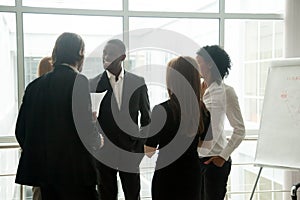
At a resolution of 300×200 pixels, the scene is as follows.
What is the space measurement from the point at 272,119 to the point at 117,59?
4.28ft

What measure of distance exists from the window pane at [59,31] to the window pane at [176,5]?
0.24 m

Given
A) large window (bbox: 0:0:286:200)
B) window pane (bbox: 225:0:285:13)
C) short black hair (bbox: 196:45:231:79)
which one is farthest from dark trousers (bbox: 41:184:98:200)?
window pane (bbox: 225:0:285:13)

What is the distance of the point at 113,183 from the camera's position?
2688mm

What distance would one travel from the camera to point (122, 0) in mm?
3760

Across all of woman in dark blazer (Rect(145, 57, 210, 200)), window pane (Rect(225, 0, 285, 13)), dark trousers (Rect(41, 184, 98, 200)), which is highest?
window pane (Rect(225, 0, 285, 13))

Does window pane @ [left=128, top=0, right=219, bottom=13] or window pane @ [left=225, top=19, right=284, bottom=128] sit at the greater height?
window pane @ [left=128, top=0, right=219, bottom=13]

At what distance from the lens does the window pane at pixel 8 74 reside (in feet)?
11.8

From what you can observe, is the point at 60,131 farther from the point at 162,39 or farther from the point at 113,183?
the point at 162,39

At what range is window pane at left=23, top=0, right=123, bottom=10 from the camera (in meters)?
3.63

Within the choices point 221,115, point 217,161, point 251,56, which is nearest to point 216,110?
point 221,115

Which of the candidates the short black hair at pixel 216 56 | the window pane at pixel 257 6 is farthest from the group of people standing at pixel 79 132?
the window pane at pixel 257 6

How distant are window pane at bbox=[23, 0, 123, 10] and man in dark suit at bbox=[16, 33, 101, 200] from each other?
5.80ft

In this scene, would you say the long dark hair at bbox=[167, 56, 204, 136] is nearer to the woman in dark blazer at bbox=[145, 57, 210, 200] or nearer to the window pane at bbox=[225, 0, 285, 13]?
the woman in dark blazer at bbox=[145, 57, 210, 200]

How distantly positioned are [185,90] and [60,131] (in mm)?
689
